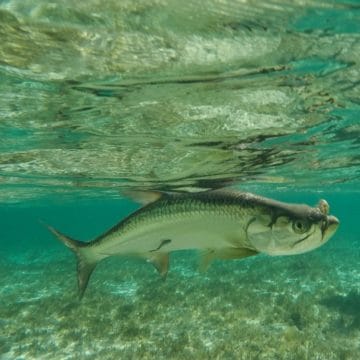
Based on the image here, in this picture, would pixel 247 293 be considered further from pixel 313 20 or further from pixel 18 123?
pixel 313 20

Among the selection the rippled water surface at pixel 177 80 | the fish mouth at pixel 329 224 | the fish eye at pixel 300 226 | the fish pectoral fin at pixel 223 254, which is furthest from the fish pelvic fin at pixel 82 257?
the fish mouth at pixel 329 224

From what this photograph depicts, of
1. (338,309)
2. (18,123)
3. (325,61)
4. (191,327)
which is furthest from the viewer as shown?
(338,309)

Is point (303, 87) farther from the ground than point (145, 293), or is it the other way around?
point (303, 87)

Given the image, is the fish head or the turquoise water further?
the turquoise water

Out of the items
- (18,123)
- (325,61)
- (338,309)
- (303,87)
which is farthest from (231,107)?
(338,309)

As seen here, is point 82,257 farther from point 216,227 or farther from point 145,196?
point 216,227

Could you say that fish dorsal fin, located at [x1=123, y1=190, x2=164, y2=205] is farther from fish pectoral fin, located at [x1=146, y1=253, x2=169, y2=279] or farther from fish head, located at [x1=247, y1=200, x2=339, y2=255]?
fish head, located at [x1=247, y1=200, x2=339, y2=255]

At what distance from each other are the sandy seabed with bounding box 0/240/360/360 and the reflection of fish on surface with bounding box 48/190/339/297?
25.5 feet

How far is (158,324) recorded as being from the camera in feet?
48.7

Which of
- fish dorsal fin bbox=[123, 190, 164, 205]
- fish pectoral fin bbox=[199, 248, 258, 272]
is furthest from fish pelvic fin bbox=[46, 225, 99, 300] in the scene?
fish pectoral fin bbox=[199, 248, 258, 272]

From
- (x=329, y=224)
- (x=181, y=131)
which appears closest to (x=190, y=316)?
(x=181, y=131)

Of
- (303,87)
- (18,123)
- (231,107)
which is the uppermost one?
(303,87)

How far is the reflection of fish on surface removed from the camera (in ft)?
13.2

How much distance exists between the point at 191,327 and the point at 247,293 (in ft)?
17.5
